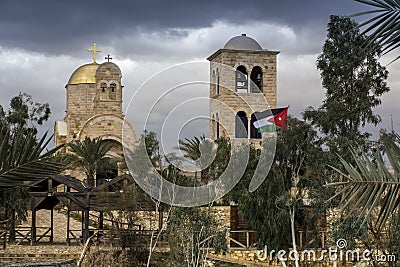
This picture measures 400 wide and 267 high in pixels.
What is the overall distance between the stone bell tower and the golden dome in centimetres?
1073

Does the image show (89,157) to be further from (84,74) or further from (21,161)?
(21,161)

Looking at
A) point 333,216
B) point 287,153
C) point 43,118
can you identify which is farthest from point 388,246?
point 43,118

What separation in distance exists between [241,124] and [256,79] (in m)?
2.99

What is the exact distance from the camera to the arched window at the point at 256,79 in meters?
36.3

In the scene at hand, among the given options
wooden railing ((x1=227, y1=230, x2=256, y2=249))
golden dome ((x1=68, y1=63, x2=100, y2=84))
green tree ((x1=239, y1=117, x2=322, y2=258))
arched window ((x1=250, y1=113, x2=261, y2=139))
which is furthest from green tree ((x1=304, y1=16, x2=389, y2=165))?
golden dome ((x1=68, y1=63, x2=100, y2=84))

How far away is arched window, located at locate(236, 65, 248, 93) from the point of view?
35.8 m

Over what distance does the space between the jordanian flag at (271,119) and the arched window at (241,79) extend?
315cm

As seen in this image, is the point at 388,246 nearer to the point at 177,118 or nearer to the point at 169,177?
the point at 177,118

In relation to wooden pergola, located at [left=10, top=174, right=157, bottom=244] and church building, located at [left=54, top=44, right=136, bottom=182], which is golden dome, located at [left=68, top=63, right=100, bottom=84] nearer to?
church building, located at [left=54, top=44, right=136, bottom=182]

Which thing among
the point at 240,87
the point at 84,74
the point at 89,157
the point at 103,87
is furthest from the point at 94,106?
the point at 240,87

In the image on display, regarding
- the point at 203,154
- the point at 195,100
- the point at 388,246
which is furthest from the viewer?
the point at 203,154

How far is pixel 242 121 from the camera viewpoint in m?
36.0

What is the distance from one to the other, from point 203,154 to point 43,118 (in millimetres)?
12769

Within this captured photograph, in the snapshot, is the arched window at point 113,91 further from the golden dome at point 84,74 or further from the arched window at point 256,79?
the arched window at point 256,79
